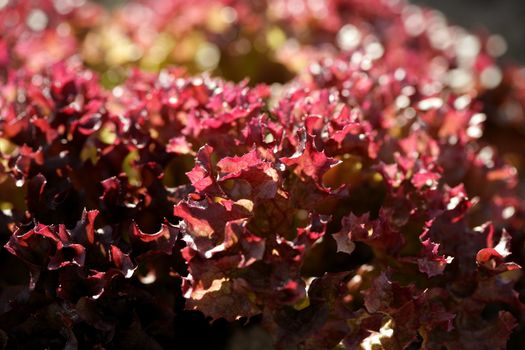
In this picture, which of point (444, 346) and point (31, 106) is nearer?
point (444, 346)

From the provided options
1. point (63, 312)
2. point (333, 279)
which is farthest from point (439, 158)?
point (63, 312)

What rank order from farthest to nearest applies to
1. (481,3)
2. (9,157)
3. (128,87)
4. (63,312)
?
1. (481,3)
2. (128,87)
3. (9,157)
4. (63,312)

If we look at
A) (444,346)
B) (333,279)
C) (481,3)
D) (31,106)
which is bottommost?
(481,3)

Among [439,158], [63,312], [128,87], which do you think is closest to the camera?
[63,312]

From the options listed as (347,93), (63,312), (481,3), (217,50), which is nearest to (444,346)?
(347,93)

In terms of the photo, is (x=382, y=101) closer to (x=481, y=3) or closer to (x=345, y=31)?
(x=345, y=31)

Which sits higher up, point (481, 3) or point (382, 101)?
point (382, 101)
